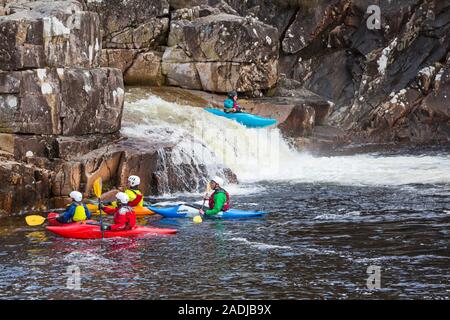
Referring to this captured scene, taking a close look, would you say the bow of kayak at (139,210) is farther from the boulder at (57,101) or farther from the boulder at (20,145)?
the boulder at (57,101)

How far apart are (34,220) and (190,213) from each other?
122 inches

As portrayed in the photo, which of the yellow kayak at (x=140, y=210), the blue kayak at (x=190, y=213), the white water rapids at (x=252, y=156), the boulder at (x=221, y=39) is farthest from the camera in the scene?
the boulder at (x=221, y=39)

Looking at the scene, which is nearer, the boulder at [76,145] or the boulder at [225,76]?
the boulder at [76,145]

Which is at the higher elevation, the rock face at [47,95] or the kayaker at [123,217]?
the rock face at [47,95]

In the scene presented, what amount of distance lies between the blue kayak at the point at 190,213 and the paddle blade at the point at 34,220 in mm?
2329

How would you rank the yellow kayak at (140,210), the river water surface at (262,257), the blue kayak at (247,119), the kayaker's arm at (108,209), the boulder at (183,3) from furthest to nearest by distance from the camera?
the boulder at (183,3), the blue kayak at (247,119), the yellow kayak at (140,210), the kayaker's arm at (108,209), the river water surface at (262,257)

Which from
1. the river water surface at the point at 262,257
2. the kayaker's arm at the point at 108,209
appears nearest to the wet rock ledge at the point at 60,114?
the kayaker's arm at the point at 108,209

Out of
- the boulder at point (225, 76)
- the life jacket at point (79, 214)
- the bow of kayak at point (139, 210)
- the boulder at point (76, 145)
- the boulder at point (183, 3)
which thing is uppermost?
the boulder at point (183, 3)

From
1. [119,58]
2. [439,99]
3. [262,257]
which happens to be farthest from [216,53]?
[262,257]

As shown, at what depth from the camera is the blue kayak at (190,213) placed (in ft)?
53.2

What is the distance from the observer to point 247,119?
81.8 ft

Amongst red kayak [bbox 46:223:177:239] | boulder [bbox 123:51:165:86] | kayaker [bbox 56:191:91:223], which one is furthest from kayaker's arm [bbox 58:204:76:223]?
boulder [bbox 123:51:165:86]

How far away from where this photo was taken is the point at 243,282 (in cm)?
1158
